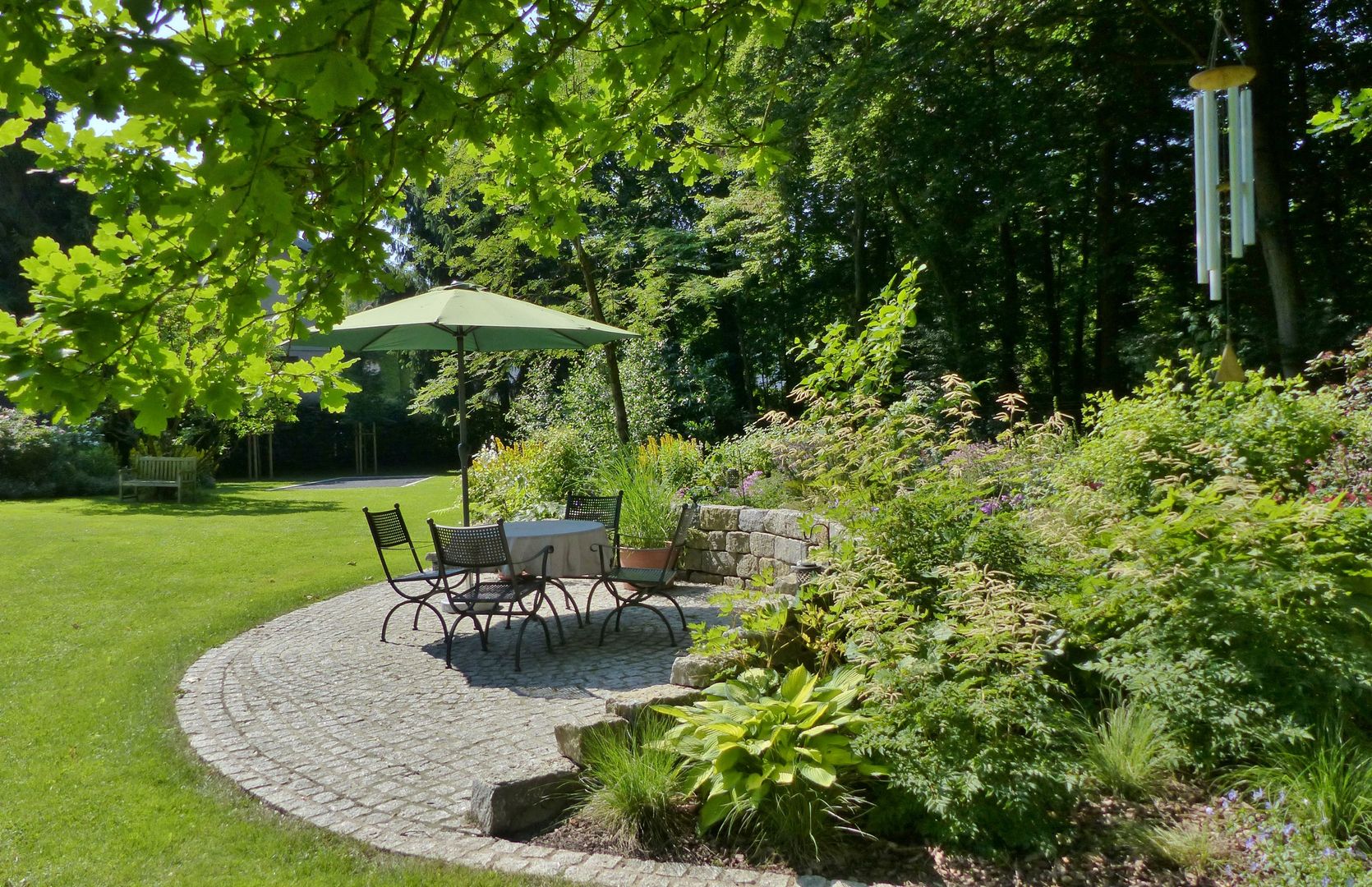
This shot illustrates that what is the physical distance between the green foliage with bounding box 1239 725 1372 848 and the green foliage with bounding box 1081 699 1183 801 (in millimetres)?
241

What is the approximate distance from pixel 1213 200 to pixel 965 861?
20.0 feet

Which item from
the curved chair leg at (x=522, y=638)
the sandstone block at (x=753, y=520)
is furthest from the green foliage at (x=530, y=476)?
the curved chair leg at (x=522, y=638)

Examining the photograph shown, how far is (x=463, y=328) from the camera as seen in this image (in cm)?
759

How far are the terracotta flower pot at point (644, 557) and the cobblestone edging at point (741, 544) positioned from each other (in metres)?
0.35

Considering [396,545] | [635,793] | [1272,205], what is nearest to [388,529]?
[396,545]

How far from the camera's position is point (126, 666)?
5941 mm

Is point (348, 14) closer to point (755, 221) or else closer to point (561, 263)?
point (561, 263)

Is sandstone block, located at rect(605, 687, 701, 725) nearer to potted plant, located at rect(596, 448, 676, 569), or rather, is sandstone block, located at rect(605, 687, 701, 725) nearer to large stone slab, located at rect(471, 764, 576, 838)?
large stone slab, located at rect(471, 764, 576, 838)

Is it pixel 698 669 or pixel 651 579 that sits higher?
pixel 651 579

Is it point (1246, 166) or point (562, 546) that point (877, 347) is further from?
point (1246, 166)

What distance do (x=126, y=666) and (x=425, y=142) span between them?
189 inches

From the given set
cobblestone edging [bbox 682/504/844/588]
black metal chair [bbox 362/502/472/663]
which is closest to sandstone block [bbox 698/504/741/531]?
cobblestone edging [bbox 682/504/844/588]

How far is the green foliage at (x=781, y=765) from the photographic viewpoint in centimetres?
315

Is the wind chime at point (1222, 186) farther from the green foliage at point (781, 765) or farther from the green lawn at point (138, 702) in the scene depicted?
the green lawn at point (138, 702)
